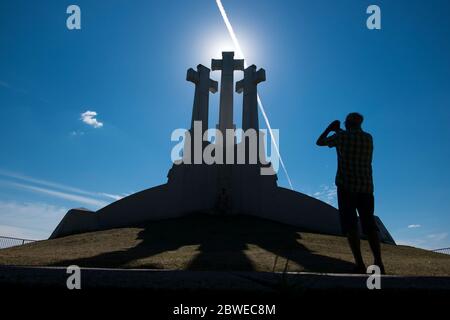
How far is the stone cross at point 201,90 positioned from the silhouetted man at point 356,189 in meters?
16.3

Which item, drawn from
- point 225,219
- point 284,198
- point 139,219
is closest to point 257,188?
point 284,198

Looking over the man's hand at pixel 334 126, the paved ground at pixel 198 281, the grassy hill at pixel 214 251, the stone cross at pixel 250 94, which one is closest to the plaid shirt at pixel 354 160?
the man's hand at pixel 334 126

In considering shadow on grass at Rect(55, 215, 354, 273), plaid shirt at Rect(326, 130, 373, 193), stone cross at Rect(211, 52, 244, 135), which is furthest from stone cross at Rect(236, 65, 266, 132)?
plaid shirt at Rect(326, 130, 373, 193)

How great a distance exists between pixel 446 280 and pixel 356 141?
2.83 m

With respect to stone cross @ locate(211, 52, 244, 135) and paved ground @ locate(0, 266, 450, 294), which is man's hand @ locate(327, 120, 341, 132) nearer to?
paved ground @ locate(0, 266, 450, 294)

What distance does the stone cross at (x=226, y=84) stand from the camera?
69.7ft

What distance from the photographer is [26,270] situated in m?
2.26

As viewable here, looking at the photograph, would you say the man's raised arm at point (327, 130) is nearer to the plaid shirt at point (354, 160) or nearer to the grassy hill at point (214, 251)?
the plaid shirt at point (354, 160)

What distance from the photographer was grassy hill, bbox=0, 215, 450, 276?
668cm

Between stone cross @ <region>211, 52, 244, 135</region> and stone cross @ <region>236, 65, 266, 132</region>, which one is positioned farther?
stone cross @ <region>211, 52, 244, 135</region>

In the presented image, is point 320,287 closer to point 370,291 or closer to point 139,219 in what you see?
point 370,291

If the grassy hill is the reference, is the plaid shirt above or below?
above

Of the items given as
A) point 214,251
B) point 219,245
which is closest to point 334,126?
point 214,251

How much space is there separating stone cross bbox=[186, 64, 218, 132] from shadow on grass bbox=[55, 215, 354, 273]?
21.5ft
